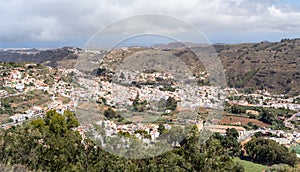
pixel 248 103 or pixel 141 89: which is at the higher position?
pixel 141 89

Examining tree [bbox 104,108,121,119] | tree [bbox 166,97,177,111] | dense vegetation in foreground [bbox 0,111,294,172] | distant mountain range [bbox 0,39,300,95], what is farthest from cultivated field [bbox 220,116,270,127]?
tree [bbox 104,108,121,119]

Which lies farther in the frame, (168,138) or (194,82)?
(194,82)

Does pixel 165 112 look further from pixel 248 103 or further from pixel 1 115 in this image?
pixel 248 103

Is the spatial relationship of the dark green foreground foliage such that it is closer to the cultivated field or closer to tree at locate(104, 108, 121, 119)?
tree at locate(104, 108, 121, 119)

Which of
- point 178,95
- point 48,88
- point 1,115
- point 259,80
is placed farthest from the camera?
point 259,80

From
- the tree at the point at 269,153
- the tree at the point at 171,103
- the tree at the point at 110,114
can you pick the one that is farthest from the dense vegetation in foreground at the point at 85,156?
the tree at the point at 269,153

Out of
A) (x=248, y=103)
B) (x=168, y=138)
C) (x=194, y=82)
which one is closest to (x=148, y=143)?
(x=168, y=138)

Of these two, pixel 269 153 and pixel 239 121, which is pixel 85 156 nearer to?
pixel 269 153

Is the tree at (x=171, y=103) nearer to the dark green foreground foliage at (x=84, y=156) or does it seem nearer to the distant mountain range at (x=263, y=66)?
the dark green foreground foliage at (x=84, y=156)

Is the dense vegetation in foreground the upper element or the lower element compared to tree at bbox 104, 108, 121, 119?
lower
